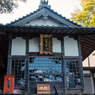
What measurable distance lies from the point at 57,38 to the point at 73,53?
1.49 meters

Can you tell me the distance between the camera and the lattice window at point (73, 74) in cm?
876

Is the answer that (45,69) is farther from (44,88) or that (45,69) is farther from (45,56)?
(44,88)

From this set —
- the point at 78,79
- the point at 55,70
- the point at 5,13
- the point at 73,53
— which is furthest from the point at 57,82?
the point at 5,13

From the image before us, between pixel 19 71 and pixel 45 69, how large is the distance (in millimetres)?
1663

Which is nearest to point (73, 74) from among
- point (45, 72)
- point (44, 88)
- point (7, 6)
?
point (45, 72)

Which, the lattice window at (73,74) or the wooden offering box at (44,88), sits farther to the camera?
the lattice window at (73,74)

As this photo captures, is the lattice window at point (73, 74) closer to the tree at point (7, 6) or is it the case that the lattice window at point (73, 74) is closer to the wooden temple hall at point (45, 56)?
the wooden temple hall at point (45, 56)

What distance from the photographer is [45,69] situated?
350 inches

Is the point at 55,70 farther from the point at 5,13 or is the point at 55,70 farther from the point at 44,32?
the point at 5,13

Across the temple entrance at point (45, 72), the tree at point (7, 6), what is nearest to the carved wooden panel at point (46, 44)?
the temple entrance at point (45, 72)

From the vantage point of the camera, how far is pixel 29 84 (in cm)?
852

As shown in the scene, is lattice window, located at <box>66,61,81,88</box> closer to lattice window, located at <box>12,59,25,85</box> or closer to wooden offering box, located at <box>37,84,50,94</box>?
wooden offering box, located at <box>37,84,50,94</box>

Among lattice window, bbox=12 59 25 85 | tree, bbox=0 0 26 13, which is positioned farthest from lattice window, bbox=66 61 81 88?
tree, bbox=0 0 26 13

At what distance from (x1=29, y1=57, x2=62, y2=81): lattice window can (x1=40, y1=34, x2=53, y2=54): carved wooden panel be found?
21.5 inches
